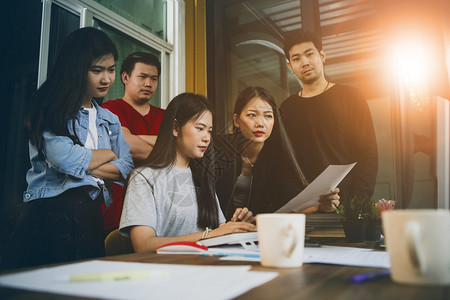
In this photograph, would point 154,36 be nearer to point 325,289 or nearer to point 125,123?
point 125,123

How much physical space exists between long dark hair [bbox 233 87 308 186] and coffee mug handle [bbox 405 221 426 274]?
1.06m

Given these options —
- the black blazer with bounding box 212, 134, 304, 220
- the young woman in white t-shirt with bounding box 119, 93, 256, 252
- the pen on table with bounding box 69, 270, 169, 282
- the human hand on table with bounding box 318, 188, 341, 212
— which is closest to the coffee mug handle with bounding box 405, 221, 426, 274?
the pen on table with bounding box 69, 270, 169, 282

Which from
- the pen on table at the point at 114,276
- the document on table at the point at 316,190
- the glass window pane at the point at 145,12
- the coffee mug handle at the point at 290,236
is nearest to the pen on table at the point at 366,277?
the coffee mug handle at the point at 290,236

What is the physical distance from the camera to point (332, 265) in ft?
1.97

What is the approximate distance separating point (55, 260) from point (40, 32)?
724 mm

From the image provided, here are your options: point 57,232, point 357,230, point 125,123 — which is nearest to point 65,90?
point 125,123

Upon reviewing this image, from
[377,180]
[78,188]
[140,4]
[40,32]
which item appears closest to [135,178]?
[78,188]

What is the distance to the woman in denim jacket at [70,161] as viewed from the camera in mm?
1107

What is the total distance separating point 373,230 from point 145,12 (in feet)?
4.21

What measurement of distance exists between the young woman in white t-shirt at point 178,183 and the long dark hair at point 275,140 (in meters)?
0.20

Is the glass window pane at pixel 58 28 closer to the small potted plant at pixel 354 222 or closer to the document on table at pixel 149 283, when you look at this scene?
the document on table at pixel 149 283

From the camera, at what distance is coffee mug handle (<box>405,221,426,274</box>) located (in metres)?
0.42

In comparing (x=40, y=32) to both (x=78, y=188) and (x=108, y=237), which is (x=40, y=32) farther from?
(x=108, y=237)

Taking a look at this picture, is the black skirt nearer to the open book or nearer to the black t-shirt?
the open book
